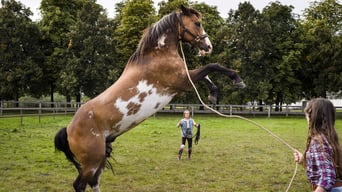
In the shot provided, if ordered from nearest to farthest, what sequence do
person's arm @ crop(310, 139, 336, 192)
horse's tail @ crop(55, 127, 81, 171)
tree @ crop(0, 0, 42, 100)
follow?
person's arm @ crop(310, 139, 336, 192), horse's tail @ crop(55, 127, 81, 171), tree @ crop(0, 0, 42, 100)

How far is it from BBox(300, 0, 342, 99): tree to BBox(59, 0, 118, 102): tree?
18.6 metres

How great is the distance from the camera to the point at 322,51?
33406 mm

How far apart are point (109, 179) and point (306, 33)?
111 ft

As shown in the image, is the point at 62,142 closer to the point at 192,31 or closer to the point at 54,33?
the point at 192,31

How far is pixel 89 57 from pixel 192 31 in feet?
90.6

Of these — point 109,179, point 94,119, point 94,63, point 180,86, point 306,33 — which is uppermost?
point 306,33

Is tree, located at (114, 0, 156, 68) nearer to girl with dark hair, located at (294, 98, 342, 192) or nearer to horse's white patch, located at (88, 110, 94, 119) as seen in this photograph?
horse's white patch, located at (88, 110, 94, 119)

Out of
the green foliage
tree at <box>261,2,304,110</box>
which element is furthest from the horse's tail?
tree at <box>261,2,304,110</box>

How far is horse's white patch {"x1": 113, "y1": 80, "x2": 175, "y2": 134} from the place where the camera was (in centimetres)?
482

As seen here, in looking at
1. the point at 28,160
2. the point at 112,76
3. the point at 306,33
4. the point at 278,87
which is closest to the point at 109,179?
the point at 28,160

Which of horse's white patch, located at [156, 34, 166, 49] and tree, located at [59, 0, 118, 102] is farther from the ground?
tree, located at [59, 0, 118, 102]

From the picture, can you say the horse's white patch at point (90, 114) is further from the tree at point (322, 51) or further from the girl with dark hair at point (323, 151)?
the tree at point (322, 51)

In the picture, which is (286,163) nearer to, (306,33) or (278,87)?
(278,87)

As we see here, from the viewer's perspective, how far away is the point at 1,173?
25.3 feet
